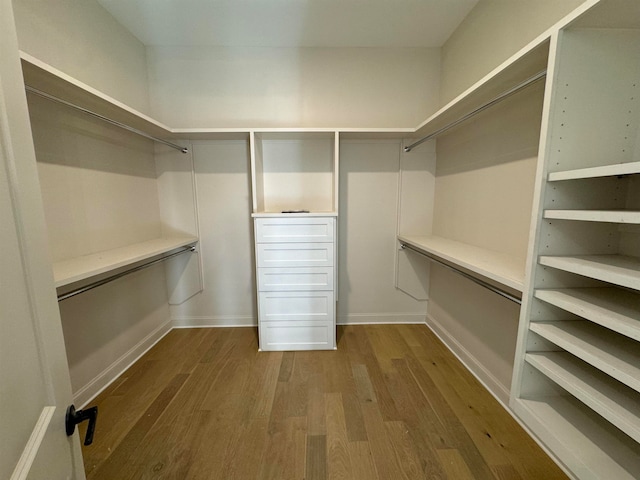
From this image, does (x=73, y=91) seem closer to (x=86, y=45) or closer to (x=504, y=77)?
(x=86, y=45)

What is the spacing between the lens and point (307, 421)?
4.82 ft

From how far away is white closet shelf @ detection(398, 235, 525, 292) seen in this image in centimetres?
113

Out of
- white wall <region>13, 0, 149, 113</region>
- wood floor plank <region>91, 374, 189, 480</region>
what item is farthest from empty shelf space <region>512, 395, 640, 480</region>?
white wall <region>13, 0, 149, 113</region>

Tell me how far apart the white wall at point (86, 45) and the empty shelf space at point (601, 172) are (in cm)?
246

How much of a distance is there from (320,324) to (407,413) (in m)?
0.87

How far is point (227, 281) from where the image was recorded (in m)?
2.55

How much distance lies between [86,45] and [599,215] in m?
2.78

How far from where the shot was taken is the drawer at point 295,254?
Answer: 6.72 feet

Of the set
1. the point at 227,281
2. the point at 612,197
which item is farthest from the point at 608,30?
the point at 227,281

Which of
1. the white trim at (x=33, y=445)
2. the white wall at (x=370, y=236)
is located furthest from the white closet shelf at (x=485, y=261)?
the white trim at (x=33, y=445)

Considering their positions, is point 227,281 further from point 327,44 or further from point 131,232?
point 327,44

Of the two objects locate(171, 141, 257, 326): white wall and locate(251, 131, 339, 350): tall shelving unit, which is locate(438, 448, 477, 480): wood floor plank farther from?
locate(171, 141, 257, 326): white wall

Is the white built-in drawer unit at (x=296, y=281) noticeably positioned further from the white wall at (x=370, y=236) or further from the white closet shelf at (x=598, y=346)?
the white closet shelf at (x=598, y=346)

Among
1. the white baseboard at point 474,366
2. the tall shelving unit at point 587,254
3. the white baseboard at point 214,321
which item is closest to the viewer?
the tall shelving unit at point 587,254
